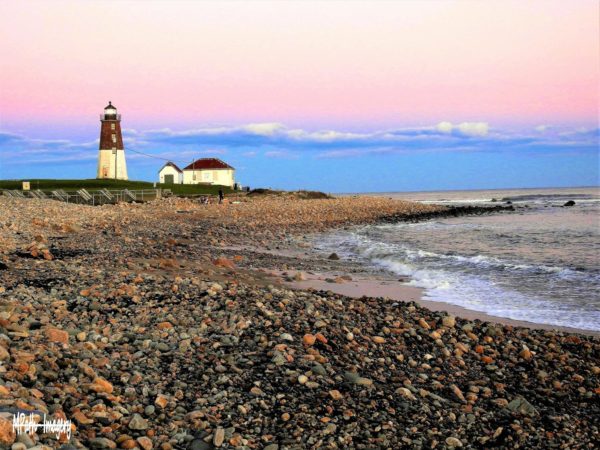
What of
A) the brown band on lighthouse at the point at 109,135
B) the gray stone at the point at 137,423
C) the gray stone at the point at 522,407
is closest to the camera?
the gray stone at the point at 137,423

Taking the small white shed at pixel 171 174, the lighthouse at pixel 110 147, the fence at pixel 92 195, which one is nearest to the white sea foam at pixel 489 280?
the fence at pixel 92 195

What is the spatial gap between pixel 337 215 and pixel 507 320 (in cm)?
3622

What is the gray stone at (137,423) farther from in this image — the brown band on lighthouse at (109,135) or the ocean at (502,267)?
the brown band on lighthouse at (109,135)

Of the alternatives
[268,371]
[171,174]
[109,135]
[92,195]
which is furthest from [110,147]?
[268,371]

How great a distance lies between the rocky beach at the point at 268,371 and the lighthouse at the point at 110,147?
73.4 metres

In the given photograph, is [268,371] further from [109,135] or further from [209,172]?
[209,172]

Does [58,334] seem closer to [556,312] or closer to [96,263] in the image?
[96,263]

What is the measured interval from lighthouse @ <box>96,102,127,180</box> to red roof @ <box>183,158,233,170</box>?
12784 millimetres

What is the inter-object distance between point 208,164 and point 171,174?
7.17m

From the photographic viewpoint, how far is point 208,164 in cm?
9150

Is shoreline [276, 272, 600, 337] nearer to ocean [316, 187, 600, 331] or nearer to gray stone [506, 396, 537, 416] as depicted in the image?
ocean [316, 187, 600, 331]

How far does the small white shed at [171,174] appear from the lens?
94069 millimetres

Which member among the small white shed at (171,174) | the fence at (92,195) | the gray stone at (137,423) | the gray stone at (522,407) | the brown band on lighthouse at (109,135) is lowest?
the gray stone at (522,407)

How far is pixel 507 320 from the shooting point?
1069cm
